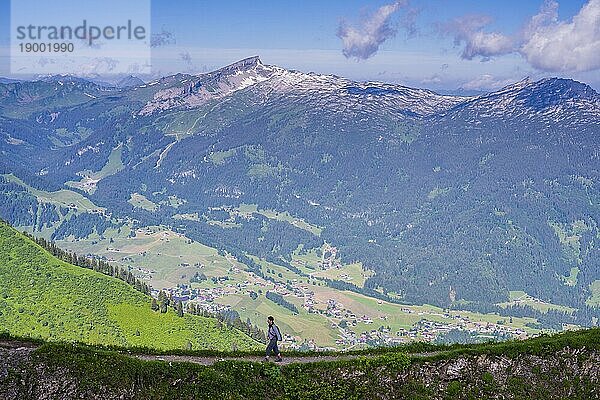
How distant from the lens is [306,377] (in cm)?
3534

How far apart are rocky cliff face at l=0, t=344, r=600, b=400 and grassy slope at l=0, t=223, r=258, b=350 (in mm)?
54803

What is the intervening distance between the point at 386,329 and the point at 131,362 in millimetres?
170173

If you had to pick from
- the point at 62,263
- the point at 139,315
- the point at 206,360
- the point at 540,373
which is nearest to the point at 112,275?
the point at 62,263

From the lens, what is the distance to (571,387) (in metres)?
37.1

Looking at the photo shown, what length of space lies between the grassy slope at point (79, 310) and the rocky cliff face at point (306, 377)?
54.8 metres

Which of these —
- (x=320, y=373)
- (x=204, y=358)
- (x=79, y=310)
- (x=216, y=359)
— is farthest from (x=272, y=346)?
(x=79, y=310)

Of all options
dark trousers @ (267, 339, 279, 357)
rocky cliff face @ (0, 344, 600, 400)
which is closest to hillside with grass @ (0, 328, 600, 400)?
rocky cliff face @ (0, 344, 600, 400)

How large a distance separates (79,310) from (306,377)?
244 feet

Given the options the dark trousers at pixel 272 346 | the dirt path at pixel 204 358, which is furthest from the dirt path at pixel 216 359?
the dark trousers at pixel 272 346

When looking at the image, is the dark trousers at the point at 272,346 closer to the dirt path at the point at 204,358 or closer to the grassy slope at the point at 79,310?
the dirt path at the point at 204,358

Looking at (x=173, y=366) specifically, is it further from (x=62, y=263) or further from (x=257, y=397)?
(x=62, y=263)

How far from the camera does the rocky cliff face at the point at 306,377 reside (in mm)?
33344

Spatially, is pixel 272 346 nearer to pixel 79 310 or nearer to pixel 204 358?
pixel 204 358

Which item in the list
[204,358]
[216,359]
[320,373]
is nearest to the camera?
[320,373]
